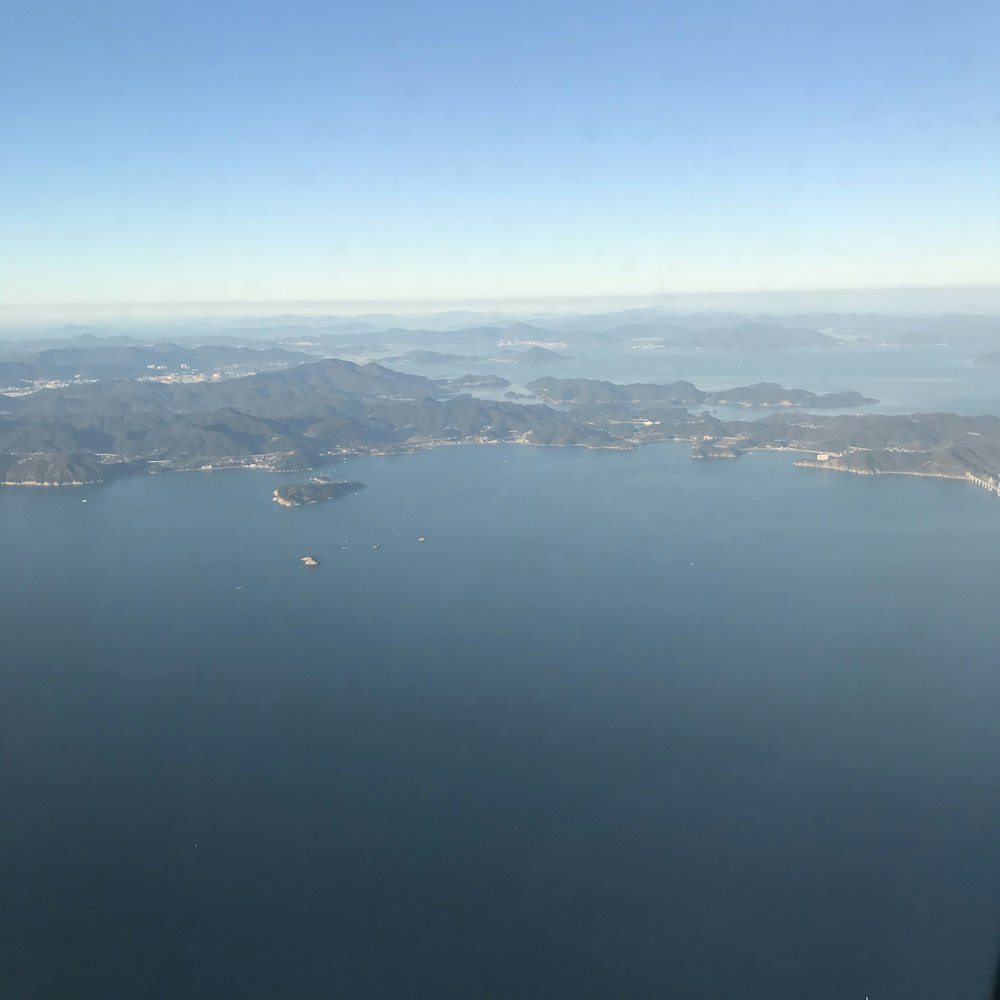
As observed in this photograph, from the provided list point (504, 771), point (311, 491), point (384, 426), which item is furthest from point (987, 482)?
point (384, 426)

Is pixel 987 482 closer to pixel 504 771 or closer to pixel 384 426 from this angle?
pixel 504 771

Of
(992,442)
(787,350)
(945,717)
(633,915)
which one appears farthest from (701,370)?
(633,915)

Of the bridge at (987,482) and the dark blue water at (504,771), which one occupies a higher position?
the bridge at (987,482)

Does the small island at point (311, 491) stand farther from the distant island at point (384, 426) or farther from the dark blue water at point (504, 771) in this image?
the dark blue water at point (504, 771)

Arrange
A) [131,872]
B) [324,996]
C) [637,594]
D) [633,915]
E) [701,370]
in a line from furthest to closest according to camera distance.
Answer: [701,370], [637,594], [131,872], [633,915], [324,996]

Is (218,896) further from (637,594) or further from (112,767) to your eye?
(637,594)

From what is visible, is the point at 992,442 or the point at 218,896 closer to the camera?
the point at 218,896

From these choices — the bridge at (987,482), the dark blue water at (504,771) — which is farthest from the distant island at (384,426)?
the dark blue water at (504,771)
